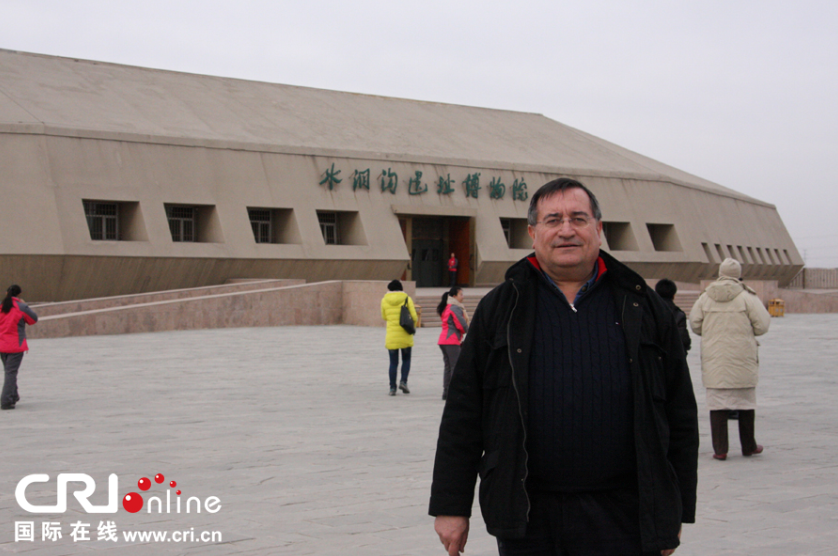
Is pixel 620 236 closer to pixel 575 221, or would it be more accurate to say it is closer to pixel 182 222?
pixel 182 222

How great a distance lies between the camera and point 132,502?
20.1ft

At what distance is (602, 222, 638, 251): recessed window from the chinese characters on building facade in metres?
4.50

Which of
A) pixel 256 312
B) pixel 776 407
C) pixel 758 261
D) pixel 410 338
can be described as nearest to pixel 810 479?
pixel 776 407

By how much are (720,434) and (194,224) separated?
2421 centimetres

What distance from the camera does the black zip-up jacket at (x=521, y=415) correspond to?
301 cm

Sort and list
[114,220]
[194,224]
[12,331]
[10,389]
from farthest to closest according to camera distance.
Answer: [194,224]
[114,220]
[12,331]
[10,389]

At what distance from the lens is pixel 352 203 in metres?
32.1

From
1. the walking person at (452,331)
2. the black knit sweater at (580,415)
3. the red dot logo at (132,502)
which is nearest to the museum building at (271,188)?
the walking person at (452,331)

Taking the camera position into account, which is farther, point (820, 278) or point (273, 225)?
point (820, 278)

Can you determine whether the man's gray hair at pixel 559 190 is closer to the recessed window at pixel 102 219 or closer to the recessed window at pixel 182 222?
the recessed window at pixel 102 219

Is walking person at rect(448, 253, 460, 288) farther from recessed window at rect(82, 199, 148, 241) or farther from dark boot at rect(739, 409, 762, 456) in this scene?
dark boot at rect(739, 409, 762, 456)

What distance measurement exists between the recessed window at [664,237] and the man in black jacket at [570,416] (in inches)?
1473

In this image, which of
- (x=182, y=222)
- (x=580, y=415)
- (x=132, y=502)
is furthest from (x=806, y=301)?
(x=580, y=415)

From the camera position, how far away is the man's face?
3199 mm
